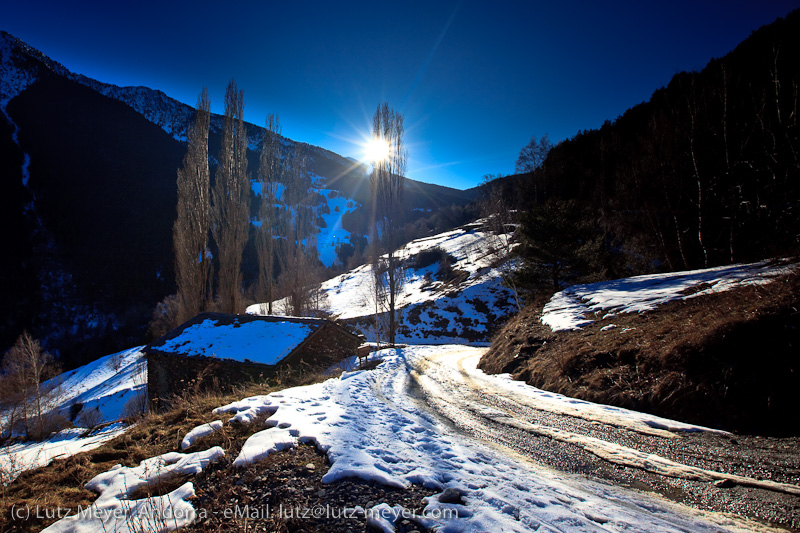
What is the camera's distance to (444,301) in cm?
3328

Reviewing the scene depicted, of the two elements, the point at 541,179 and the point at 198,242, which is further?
the point at 541,179

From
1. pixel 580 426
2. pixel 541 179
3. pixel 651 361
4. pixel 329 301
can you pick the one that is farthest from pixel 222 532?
pixel 541 179

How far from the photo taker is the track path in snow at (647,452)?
2.75m

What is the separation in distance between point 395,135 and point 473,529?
82.7 feet

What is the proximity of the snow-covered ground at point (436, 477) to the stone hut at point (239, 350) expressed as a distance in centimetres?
1014

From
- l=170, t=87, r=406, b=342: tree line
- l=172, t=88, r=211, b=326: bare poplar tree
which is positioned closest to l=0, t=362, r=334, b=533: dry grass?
l=170, t=87, r=406, b=342: tree line

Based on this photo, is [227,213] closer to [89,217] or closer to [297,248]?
[297,248]

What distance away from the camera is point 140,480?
3.12 metres

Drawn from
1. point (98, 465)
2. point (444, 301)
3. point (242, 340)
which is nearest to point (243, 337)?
point (242, 340)

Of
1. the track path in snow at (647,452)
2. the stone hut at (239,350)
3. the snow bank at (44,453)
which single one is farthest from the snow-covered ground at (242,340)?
the track path in snow at (647,452)

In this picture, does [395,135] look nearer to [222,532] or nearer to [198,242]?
[198,242]

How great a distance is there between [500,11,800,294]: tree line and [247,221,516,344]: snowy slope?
38.0ft

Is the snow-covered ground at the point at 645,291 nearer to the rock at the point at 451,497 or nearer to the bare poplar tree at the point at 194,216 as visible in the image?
the rock at the point at 451,497

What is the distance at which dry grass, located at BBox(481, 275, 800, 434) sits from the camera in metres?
4.32
